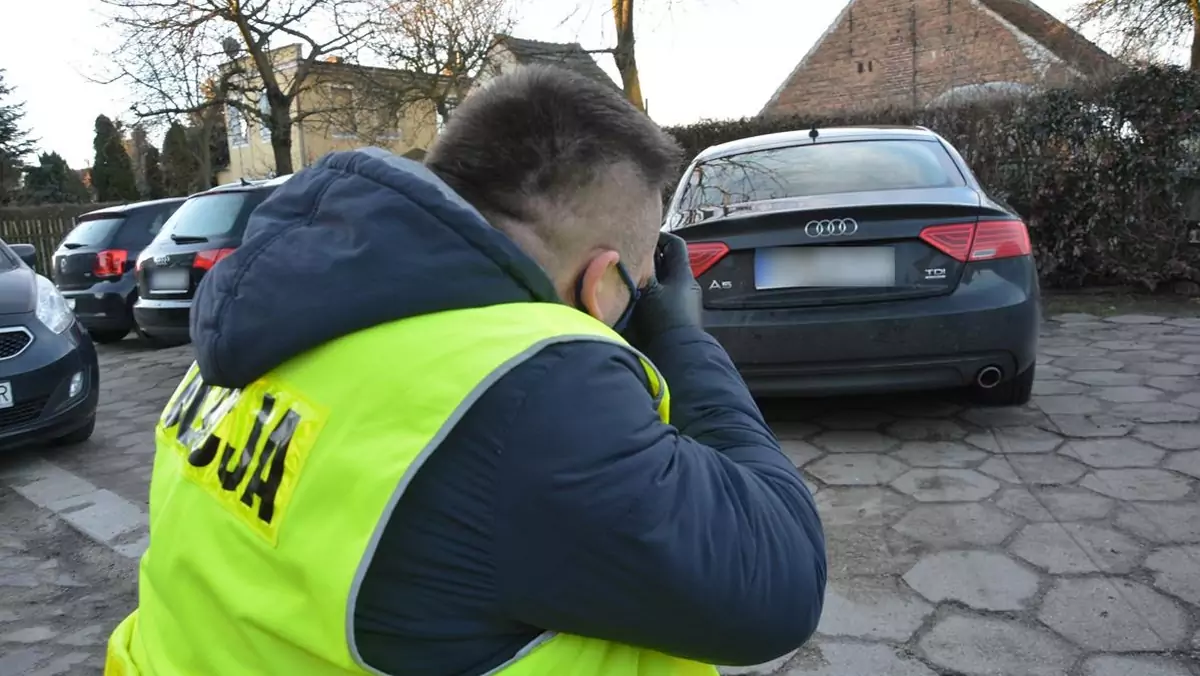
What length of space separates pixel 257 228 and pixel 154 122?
23956 millimetres

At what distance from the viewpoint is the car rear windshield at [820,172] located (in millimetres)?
4543

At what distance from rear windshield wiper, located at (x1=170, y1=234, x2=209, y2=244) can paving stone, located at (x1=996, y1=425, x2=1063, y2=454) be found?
658 centimetres

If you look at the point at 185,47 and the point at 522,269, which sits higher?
the point at 185,47

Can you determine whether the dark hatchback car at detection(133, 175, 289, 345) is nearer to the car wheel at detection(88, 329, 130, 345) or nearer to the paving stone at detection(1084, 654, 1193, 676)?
the car wheel at detection(88, 329, 130, 345)

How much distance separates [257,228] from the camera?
3.32ft

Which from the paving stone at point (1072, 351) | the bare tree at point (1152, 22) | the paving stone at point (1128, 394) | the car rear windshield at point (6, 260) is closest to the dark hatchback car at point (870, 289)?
the paving stone at point (1128, 394)

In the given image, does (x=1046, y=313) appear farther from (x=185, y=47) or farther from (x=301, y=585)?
(x=185, y=47)

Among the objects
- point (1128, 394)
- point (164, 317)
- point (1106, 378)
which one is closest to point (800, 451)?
point (1128, 394)

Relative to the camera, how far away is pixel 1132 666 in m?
2.43

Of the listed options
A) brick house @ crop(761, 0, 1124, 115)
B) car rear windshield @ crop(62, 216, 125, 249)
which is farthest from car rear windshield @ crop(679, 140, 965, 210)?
brick house @ crop(761, 0, 1124, 115)

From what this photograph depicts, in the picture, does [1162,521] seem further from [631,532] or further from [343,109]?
[343,109]

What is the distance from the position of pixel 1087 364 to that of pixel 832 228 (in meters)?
2.75

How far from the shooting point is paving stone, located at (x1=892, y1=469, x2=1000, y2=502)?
3650mm

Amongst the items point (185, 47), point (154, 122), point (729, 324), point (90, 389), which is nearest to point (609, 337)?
point (729, 324)
